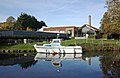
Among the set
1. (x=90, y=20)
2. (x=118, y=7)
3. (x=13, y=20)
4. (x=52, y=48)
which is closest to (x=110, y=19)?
(x=118, y=7)

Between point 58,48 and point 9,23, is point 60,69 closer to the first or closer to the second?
point 58,48

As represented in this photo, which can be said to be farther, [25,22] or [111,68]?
[25,22]

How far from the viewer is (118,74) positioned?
23391 millimetres

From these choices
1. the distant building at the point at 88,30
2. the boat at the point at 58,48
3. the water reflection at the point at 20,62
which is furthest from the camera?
the distant building at the point at 88,30

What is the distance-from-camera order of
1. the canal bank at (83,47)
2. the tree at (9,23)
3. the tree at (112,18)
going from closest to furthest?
the canal bank at (83,47)
the tree at (112,18)
the tree at (9,23)

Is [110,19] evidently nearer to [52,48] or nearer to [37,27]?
[52,48]

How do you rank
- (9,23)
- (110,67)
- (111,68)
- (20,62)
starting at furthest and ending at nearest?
(9,23), (20,62), (110,67), (111,68)

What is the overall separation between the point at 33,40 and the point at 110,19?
83.1ft

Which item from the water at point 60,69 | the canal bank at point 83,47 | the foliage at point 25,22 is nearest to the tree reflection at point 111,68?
the water at point 60,69

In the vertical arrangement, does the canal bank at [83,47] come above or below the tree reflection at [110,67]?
above

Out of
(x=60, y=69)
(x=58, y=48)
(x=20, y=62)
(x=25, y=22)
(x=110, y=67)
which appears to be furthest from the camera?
(x=25, y=22)

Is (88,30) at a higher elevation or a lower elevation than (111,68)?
higher

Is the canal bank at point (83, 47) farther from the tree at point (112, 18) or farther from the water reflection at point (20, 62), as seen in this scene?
the water reflection at point (20, 62)

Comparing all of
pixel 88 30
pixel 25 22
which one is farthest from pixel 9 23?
pixel 88 30
